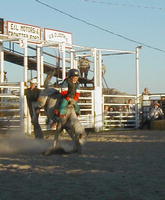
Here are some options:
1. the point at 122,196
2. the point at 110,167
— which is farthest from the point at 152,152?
the point at 122,196

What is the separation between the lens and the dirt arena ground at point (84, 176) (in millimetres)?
5668

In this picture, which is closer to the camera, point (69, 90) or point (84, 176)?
point (84, 176)

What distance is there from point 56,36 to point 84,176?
66.9 ft

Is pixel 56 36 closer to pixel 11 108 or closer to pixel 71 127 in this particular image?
pixel 11 108

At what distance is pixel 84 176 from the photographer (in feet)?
23.1

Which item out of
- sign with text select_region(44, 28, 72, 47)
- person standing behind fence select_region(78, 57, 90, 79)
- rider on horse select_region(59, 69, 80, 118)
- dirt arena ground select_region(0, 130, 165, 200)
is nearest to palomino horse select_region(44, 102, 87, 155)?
rider on horse select_region(59, 69, 80, 118)

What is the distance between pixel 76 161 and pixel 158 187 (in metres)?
3.09

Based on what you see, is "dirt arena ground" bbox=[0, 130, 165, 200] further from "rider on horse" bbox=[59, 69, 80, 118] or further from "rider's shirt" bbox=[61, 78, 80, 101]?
"rider's shirt" bbox=[61, 78, 80, 101]

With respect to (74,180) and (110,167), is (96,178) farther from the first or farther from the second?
(110,167)

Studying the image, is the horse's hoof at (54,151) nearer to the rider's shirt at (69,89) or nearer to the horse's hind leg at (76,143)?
the horse's hind leg at (76,143)

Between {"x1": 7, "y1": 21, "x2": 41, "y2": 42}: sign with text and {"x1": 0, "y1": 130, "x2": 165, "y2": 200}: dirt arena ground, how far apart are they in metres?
15.2

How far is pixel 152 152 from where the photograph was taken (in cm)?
1078

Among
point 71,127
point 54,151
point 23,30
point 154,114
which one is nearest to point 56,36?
point 23,30

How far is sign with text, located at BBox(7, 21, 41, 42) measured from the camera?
2519 centimetres
